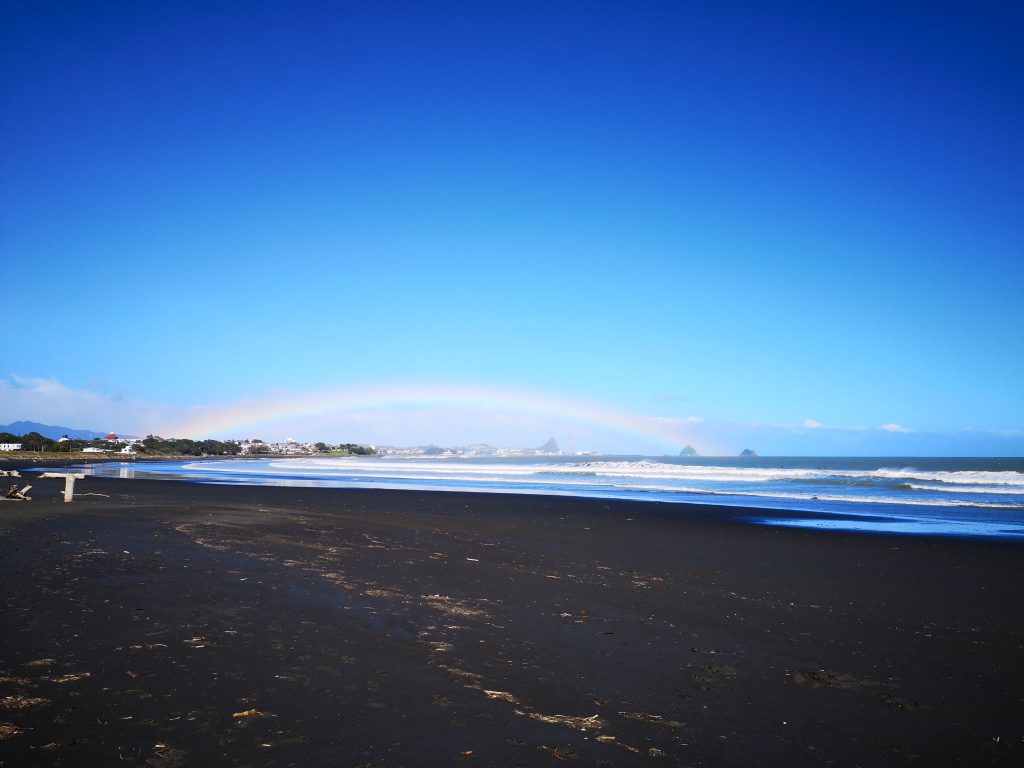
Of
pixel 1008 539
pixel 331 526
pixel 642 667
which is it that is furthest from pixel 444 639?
pixel 1008 539

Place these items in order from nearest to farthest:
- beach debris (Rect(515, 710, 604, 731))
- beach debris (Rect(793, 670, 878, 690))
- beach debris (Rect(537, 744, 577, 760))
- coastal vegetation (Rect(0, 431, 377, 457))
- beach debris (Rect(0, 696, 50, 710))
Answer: beach debris (Rect(537, 744, 577, 760)) < beach debris (Rect(0, 696, 50, 710)) < beach debris (Rect(515, 710, 604, 731)) < beach debris (Rect(793, 670, 878, 690)) < coastal vegetation (Rect(0, 431, 377, 457))

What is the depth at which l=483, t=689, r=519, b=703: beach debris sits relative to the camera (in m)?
4.95

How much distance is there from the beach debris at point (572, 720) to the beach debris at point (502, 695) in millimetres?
231

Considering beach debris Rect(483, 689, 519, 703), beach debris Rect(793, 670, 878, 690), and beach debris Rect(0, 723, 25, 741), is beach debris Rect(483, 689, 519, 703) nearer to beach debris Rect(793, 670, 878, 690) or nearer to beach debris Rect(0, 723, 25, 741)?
beach debris Rect(793, 670, 878, 690)

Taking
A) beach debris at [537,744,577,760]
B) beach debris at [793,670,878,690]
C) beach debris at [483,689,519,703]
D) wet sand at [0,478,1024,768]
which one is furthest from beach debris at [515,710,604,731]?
beach debris at [793,670,878,690]

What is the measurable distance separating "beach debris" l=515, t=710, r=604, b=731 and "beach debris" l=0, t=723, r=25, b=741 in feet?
10.7

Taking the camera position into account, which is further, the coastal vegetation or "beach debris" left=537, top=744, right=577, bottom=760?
the coastal vegetation

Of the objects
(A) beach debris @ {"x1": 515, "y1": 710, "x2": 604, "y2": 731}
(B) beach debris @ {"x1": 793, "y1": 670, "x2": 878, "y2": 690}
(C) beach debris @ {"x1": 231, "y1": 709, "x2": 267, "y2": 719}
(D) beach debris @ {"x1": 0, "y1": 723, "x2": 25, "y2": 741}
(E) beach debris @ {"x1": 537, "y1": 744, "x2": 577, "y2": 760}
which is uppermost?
(D) beach debris @ {"x1": 0, "y1": 723, "x2": 25, "y2": 741}

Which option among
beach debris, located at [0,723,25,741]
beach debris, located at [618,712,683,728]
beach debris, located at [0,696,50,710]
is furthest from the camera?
beach debris, located at [618,712,683,728]

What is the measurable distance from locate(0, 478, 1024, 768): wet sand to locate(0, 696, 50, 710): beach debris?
0.02 m

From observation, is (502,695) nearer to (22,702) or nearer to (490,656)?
(490,656)

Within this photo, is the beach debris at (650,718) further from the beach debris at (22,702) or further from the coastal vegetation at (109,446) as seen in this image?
the coastal vegetation at (109,446)

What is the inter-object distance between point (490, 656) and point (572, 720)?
1.52m

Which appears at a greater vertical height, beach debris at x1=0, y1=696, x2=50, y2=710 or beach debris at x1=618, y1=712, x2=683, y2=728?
beach debris at x1=0, y1=696, x2=50, y2=710
